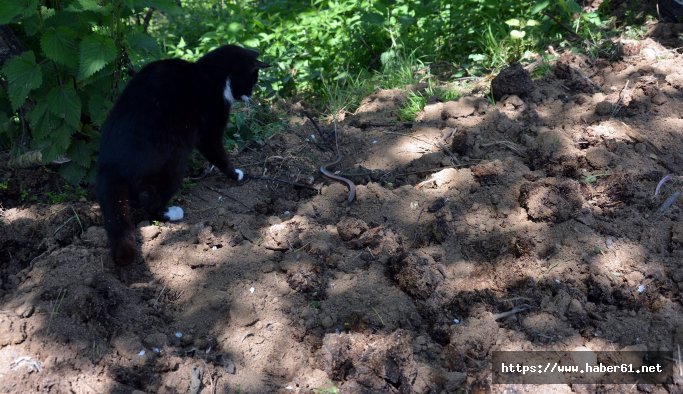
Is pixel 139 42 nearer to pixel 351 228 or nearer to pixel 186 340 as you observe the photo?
pixel 351 228

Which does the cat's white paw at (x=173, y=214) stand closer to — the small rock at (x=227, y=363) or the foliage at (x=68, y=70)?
the foliage at (x=68, y=70)

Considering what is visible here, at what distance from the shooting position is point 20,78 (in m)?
3.56

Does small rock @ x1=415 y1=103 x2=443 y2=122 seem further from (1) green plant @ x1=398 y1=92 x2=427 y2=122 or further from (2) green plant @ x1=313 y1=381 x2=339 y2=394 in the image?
(2) green plant @ x1=313 y1=381 x2=339 y2=394

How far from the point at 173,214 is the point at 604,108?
3085 mm

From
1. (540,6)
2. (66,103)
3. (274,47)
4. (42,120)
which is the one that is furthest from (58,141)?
(540,6)

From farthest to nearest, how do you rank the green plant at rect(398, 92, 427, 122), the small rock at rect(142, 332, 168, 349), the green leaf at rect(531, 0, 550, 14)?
the green leaf at rect(531, 0, 550, 14), the green plant at rect(398, 92, 427, 122), the small rock at rect(142, 332, 168, 349)

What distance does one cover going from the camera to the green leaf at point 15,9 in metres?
3.38

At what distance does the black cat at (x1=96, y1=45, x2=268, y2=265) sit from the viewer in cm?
348

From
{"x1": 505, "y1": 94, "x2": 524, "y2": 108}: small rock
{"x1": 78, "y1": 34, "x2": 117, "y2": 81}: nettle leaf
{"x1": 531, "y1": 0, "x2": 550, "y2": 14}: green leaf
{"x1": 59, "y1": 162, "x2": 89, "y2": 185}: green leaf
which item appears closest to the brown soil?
{"x1": 505, "y1": 94, "x2": 524, "y2": 108}: small rock

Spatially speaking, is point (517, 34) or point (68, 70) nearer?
point (68, 70)

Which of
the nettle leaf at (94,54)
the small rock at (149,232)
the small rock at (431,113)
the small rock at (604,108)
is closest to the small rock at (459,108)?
the small rock at (431,113)

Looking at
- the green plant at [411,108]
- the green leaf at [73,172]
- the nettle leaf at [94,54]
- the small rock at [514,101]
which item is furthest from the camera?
the green plant at [411,108]

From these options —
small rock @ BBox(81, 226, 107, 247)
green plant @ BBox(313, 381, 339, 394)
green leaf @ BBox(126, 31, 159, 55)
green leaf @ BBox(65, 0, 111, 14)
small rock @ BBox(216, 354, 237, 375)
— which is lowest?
green plant @ BBox(313, 381, 339, 394)

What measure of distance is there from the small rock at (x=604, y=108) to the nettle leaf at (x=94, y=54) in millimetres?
3289
